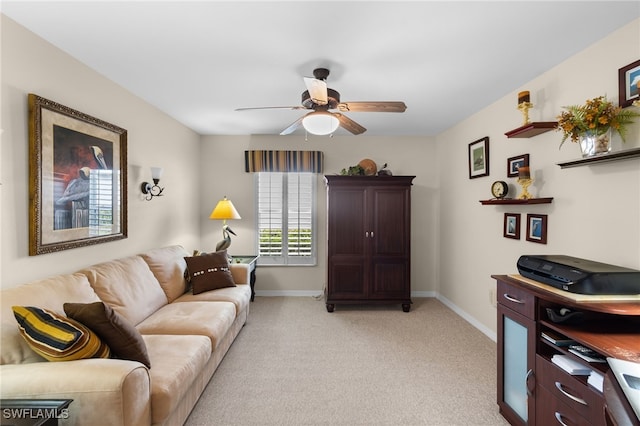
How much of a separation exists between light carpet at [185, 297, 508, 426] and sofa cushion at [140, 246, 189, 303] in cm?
81

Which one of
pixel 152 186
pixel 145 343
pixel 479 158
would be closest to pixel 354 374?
pixel 145 343

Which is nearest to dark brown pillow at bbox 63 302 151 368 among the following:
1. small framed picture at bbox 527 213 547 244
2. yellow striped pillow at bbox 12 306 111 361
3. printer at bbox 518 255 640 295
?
yellow striped pillow at bbox 12 306 111 361

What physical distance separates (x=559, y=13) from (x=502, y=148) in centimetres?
151

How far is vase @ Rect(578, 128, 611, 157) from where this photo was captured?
185cm

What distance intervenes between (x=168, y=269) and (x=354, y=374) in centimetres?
204

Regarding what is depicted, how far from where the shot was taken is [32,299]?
1.70 m

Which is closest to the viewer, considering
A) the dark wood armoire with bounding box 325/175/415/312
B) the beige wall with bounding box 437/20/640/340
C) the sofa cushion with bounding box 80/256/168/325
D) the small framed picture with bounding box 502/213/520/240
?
the beige wall with bounding box 437/20/640/340

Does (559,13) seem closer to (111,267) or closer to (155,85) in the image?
(155,85)

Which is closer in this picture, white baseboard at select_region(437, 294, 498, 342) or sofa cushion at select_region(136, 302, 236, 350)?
sofa cushion at select_region(136, 302, 236, 350)

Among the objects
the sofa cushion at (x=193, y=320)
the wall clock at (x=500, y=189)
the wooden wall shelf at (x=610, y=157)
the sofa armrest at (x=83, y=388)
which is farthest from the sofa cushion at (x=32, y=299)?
the wall clock at (x=500, y=189)

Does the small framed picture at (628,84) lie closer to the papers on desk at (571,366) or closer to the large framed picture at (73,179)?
the papers on desk at (571,366)

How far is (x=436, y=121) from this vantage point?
391cm

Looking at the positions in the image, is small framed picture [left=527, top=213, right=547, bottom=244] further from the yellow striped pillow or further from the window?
the yellow striped pillow

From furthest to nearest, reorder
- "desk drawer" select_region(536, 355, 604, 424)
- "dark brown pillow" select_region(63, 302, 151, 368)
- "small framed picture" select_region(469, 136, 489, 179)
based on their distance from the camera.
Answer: "small framed picture" select_region(469, 136, 489, 179) < "dark brown pillow" select_region(63, 302, 151, 368) < "desk drawer" select_region(536, 355, 604, 424)
